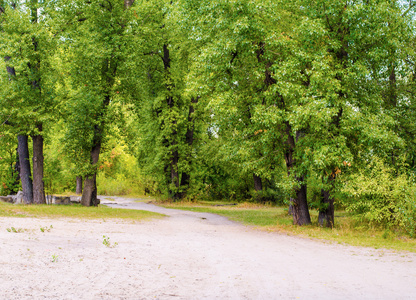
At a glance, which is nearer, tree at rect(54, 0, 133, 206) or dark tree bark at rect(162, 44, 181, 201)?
tree at rect(54, 0, 133, 206)

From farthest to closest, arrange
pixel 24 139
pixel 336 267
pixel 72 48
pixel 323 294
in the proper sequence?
pixel 24 139
pixel 72 48
pixel 336 267
pixel 323 294

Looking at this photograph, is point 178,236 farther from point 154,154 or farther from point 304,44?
point 154,154

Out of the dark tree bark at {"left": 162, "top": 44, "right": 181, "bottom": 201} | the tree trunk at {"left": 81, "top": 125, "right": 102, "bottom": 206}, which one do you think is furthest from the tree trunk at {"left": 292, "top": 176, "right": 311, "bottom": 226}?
the dark tree bark at {"left": 162, "top": 44, "right": 181, "bottom": 201}

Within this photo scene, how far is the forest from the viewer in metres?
13.4

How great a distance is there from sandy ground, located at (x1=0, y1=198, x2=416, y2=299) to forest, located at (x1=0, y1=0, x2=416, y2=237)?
3.95 meters

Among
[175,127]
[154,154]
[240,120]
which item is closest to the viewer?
[240,120]

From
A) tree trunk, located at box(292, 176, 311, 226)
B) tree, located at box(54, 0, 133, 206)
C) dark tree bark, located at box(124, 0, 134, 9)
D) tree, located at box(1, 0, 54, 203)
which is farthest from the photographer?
dark tree bark, located at box(124, 0, 134, 9)

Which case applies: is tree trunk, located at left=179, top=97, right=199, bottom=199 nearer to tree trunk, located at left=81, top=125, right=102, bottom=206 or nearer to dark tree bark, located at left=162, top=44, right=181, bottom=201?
dark tree bark, located at left=162, top=44, right=181, bottom=201

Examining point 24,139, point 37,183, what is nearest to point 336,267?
point 37,183

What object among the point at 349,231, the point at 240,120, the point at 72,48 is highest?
the point at 72,48

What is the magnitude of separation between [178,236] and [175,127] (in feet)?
53.3

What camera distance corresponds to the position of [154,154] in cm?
2994

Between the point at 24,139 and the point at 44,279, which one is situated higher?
the point at 24,139

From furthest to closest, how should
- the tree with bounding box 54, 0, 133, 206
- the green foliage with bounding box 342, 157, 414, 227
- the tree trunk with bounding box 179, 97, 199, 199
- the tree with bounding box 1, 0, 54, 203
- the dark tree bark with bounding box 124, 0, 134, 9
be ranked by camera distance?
the tree trunk with bounding box 179, 97, 199, 199, the dark tree bark with bounding box 124, 0, 134, 9, the tree with bounding box 54, 0, 133, 206, the tree with bounding box 1, 0, 54, 203, the green foliage with bounding box 342, 157, 414, 227
